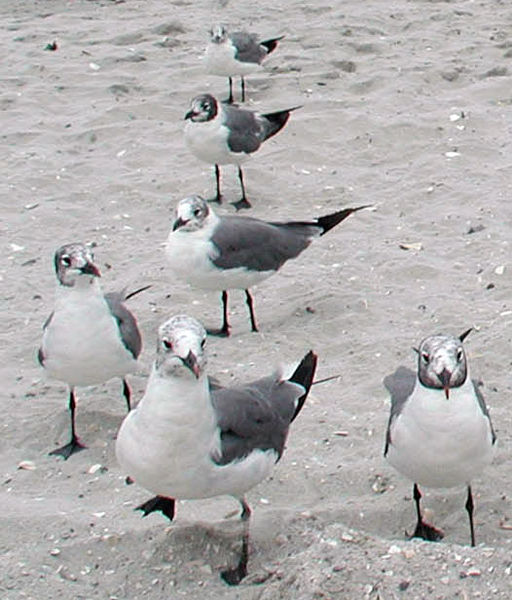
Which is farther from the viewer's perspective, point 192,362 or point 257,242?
point 257,242

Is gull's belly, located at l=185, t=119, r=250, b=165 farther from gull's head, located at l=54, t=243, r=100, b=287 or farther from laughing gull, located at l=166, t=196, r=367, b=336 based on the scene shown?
gull's head, located at l=54, t=243, r=100, b=287

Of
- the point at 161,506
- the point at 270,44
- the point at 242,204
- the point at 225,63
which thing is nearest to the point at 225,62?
the point at 225,63

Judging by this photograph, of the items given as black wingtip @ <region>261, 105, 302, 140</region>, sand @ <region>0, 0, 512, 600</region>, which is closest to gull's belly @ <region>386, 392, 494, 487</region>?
sand @ <region>0, 0, 512, 600</region>

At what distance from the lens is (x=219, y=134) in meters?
7.25

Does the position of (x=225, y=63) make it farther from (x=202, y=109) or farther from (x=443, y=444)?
(x=443, y=444)

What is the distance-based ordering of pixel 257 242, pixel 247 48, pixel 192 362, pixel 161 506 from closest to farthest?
1. pixel 192 362
2. pixel 161 506
3. pixel 257 242
4. pixel 247 48

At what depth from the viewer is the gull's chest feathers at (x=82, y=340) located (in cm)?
476

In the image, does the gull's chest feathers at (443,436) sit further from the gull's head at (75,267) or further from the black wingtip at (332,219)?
the black wingtip at (332,219)

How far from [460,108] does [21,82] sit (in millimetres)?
3501

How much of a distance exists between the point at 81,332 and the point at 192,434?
119 cm

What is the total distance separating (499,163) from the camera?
7.54 m

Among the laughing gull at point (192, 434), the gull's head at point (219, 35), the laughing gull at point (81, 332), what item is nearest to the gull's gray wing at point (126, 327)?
the laughing gull at point (81, 332)

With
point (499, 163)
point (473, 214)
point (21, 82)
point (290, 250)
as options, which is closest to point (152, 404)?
point (290, 250)

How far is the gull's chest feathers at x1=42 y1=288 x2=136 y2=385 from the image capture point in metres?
4.76
